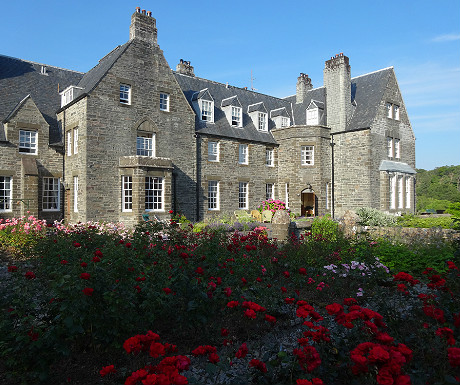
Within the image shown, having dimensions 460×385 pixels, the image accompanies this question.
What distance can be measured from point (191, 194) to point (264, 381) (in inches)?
788

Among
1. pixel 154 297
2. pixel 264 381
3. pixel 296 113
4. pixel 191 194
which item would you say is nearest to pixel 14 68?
pixel 191 194

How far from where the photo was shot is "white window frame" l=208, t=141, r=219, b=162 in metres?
24.8

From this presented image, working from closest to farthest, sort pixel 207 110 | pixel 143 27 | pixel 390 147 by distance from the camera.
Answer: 1. pixel 143 27
2. pixel 207 110
3. pixel 390 147

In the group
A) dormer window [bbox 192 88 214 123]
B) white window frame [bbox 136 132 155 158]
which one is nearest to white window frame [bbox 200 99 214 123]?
dormer window [bbox 192 88 214 123]

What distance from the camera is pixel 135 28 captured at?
21.0m

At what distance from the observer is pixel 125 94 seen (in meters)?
20.8

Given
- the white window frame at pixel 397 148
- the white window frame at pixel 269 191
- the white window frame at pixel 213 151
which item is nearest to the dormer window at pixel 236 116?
the white window frame at pixel 213 151

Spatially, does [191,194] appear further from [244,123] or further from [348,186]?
[348,186]

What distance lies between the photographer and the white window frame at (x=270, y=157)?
2834cm

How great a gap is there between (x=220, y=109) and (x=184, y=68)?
17.3 ft

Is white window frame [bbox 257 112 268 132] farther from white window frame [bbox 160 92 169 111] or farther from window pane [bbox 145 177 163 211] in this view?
window pane [bbox 145 177 163 211]

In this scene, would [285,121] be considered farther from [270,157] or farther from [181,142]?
[181,142]

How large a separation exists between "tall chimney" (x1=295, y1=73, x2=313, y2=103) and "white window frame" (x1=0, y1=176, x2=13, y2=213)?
24084mm

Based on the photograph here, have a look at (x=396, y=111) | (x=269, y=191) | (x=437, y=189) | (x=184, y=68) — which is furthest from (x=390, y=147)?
(x=437, y=189)
